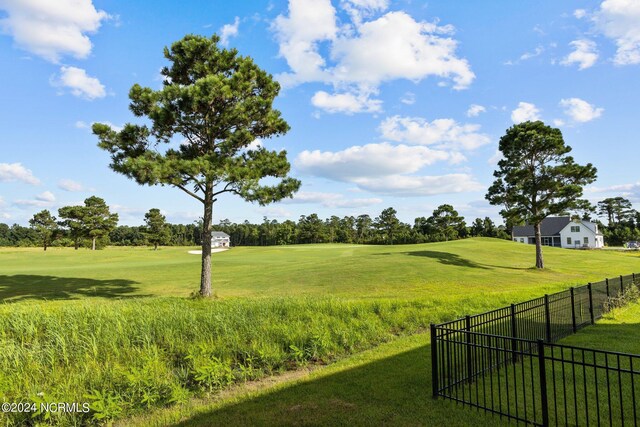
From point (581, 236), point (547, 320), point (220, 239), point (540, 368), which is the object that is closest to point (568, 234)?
point (581, 236)

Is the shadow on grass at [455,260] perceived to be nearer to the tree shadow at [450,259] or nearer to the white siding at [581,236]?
the tree shadow at [450,259]

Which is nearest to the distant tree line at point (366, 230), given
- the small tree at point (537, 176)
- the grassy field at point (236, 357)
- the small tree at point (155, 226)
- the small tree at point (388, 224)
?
the small tree at point (388, 224)

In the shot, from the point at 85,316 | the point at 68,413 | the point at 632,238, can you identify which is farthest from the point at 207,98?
the point at 632,238

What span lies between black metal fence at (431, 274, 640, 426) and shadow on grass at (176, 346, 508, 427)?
40cm

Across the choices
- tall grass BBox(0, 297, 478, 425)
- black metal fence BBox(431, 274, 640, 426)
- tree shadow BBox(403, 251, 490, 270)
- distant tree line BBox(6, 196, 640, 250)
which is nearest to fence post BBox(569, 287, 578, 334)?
black metal fence BBox(431, 274, 640, 426)

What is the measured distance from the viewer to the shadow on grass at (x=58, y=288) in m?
18.0

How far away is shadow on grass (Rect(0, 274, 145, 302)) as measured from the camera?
59.0 feet

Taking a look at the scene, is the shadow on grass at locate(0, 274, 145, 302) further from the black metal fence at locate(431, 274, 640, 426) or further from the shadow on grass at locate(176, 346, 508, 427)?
the black metal fence at locate(431, 274, 640, 426)

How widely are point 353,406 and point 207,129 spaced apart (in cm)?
1575

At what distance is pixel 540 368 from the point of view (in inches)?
175

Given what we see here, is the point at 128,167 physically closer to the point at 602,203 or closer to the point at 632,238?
the point at 632,238

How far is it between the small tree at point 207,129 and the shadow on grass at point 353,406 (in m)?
11.5

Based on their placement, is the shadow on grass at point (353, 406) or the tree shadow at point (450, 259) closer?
the shadow on grass at point (353, 406)

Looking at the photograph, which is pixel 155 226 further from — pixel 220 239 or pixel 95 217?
pixel 220 239
